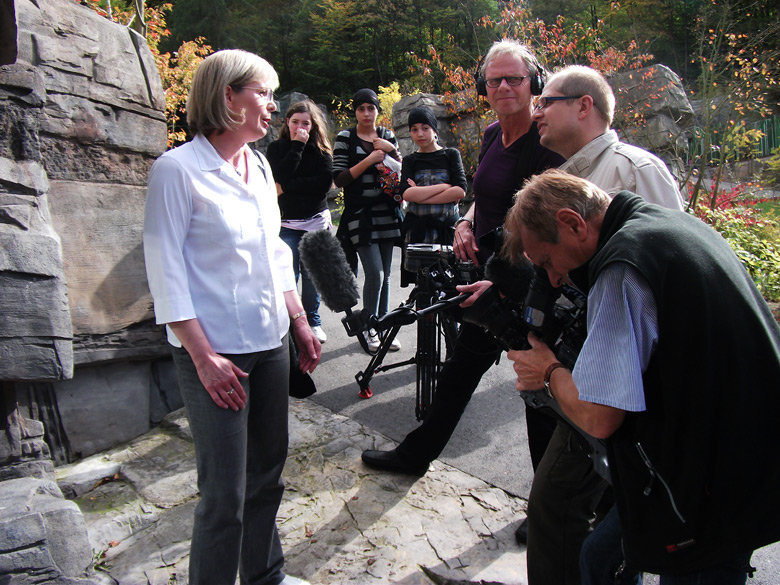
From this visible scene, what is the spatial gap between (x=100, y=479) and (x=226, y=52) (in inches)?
99.3

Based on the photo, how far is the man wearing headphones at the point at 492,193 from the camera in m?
2.89

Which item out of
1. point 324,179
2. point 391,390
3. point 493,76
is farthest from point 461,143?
point 493,76

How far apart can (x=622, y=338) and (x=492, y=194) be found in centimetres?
171

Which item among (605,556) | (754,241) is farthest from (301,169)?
(754,241)

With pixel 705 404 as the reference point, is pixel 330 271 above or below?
above

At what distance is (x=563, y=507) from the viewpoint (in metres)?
Result: 2.05

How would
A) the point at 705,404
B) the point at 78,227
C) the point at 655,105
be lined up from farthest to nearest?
the point at 655,105, the point at 78,227, the point at 705,404

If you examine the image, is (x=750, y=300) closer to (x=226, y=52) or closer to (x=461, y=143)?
(x=226, y=52)

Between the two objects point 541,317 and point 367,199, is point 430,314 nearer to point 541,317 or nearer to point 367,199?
point 541,317

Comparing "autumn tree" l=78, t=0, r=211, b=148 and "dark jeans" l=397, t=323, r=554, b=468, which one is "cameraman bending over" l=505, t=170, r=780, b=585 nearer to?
"dark jeans" l=397, t=323, r=554, b=468

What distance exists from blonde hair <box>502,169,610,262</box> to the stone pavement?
165cm

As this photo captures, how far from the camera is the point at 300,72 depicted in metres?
21.0

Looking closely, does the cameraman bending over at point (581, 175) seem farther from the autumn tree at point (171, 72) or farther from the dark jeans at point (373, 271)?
the autumn tree at point (171, 72)

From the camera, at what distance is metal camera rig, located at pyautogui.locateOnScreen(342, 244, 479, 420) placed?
2320 millimetres
